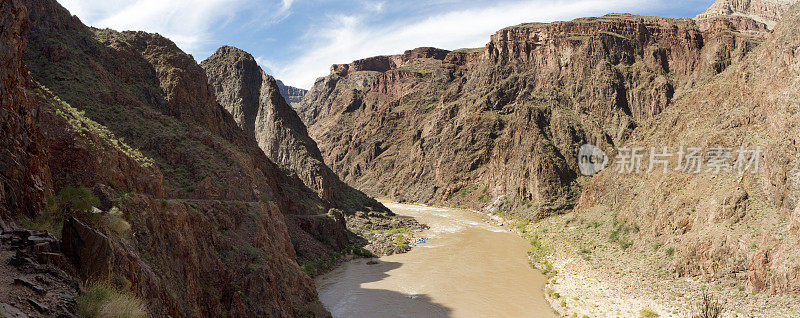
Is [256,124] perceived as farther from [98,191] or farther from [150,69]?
[98,191]

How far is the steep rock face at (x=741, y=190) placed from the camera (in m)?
26.5

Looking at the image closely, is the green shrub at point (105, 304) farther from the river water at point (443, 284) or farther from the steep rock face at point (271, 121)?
the steep rock face at point (271, 121)

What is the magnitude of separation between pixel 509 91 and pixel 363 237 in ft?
245

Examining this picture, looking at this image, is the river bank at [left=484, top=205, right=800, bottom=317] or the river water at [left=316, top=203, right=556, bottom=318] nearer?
the river bank at [left=484, top=205, right=800, bottom=317]

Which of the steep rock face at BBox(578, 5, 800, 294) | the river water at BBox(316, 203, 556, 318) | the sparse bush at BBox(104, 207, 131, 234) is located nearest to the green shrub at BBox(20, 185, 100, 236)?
the sparse bush at BBox(104, 207, 131, 234)

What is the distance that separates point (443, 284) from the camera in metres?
39.2

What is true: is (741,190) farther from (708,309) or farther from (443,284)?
(443,284)

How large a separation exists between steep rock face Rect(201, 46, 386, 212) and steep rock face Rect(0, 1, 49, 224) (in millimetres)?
62329

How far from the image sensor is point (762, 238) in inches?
1069

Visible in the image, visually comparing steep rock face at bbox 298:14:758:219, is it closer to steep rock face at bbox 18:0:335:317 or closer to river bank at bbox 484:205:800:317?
river bank at bbox 484:205:800:317

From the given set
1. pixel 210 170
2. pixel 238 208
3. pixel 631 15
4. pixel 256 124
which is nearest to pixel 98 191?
pixel 238 208

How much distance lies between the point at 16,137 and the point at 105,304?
6.16m

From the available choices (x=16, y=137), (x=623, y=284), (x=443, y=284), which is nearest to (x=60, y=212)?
(x=16, y=137)

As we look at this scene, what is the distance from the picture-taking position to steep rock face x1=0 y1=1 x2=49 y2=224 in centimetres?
974
